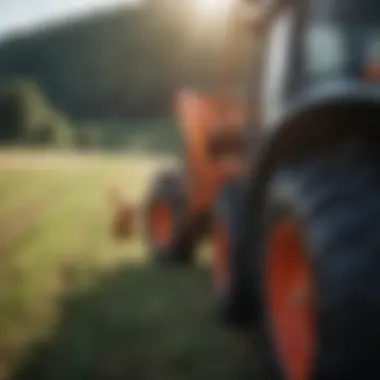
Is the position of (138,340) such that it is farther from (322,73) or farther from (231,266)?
(322,73)

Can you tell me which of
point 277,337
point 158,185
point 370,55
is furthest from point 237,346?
point 158,185

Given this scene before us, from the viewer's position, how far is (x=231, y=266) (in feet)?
3.79

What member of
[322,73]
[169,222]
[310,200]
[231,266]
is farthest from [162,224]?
[310,200]

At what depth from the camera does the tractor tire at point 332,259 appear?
65 centimetres

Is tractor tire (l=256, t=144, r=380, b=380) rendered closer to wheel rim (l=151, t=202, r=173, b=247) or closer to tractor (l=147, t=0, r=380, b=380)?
tractor (l=147, t=0, r=380, b=380)

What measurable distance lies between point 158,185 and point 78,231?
1.19ft

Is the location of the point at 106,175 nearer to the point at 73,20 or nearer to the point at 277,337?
the point at 73,20

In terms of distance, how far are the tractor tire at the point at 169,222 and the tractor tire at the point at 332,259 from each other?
0.76m

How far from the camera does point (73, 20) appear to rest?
3.46 ft

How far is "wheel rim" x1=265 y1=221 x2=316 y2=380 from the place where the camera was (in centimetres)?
80

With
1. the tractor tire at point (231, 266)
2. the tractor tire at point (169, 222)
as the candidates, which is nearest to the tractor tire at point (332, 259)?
the tractor tire at point (231, 266)

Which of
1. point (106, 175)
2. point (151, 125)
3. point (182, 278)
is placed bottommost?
point (182, 278)

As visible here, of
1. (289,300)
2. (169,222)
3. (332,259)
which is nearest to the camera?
(332,259)

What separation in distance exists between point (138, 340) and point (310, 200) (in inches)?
15.8
